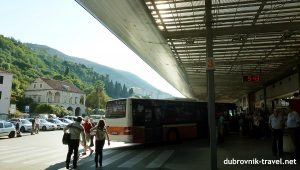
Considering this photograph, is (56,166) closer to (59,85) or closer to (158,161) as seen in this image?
(158,161)

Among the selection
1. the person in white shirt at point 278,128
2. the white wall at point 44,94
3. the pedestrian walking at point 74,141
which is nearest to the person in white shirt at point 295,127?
the person in white shirt at point 278,128

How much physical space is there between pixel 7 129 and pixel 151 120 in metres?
15.0

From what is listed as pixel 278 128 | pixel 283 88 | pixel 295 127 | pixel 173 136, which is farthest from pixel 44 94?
pixel 295 127

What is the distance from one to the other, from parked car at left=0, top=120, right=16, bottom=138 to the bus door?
14569 millimetres

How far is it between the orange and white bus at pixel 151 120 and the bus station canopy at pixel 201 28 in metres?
3.29

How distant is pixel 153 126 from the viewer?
19.4 metres

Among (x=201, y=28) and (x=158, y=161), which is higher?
(x=201, y=28)

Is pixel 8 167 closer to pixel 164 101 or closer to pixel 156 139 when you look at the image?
pixel 156 139

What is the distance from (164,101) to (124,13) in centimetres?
923

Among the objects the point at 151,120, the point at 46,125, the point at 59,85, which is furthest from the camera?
the point at 59,85

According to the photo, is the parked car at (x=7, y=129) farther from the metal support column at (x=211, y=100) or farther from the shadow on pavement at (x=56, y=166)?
the metal support column at (x=211, y=100)

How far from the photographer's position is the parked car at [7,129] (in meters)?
27.5

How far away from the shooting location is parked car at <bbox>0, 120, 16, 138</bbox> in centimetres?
2750

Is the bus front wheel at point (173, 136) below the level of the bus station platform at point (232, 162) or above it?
above
